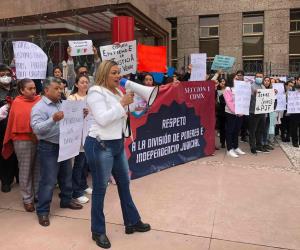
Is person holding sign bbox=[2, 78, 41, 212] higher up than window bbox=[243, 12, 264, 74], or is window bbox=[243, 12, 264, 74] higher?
window bbox=[243, 12, 264, 74]

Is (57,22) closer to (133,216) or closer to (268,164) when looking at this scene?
(268,164)

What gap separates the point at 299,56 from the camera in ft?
76.9

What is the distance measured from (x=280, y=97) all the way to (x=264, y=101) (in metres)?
1.40

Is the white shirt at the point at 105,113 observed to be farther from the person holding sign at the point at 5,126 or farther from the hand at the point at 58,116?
the person holding sign at the point at 5,126

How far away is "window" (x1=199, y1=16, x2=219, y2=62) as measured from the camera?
24547 mm

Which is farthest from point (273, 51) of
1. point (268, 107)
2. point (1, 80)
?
point (1, 80)

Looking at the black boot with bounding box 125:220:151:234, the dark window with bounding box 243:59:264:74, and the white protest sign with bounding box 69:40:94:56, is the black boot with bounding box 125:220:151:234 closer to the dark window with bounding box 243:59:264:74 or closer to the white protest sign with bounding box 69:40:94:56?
the white protest sign with bounding box 69:40:94:56

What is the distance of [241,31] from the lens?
78.5ft

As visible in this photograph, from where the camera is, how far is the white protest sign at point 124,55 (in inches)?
252

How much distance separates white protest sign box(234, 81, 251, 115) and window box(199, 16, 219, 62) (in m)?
16.5

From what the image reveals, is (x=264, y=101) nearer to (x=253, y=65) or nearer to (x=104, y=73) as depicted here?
(x=104, y=73)

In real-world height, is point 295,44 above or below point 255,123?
above

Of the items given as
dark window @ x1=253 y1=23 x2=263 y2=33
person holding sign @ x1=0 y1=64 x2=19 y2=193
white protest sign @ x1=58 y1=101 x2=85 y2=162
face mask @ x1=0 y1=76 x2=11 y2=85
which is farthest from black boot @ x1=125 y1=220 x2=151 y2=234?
dark window @ x1=253 y1=23 x2=263 y2=33

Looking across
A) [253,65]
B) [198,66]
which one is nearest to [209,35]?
[253,65]
